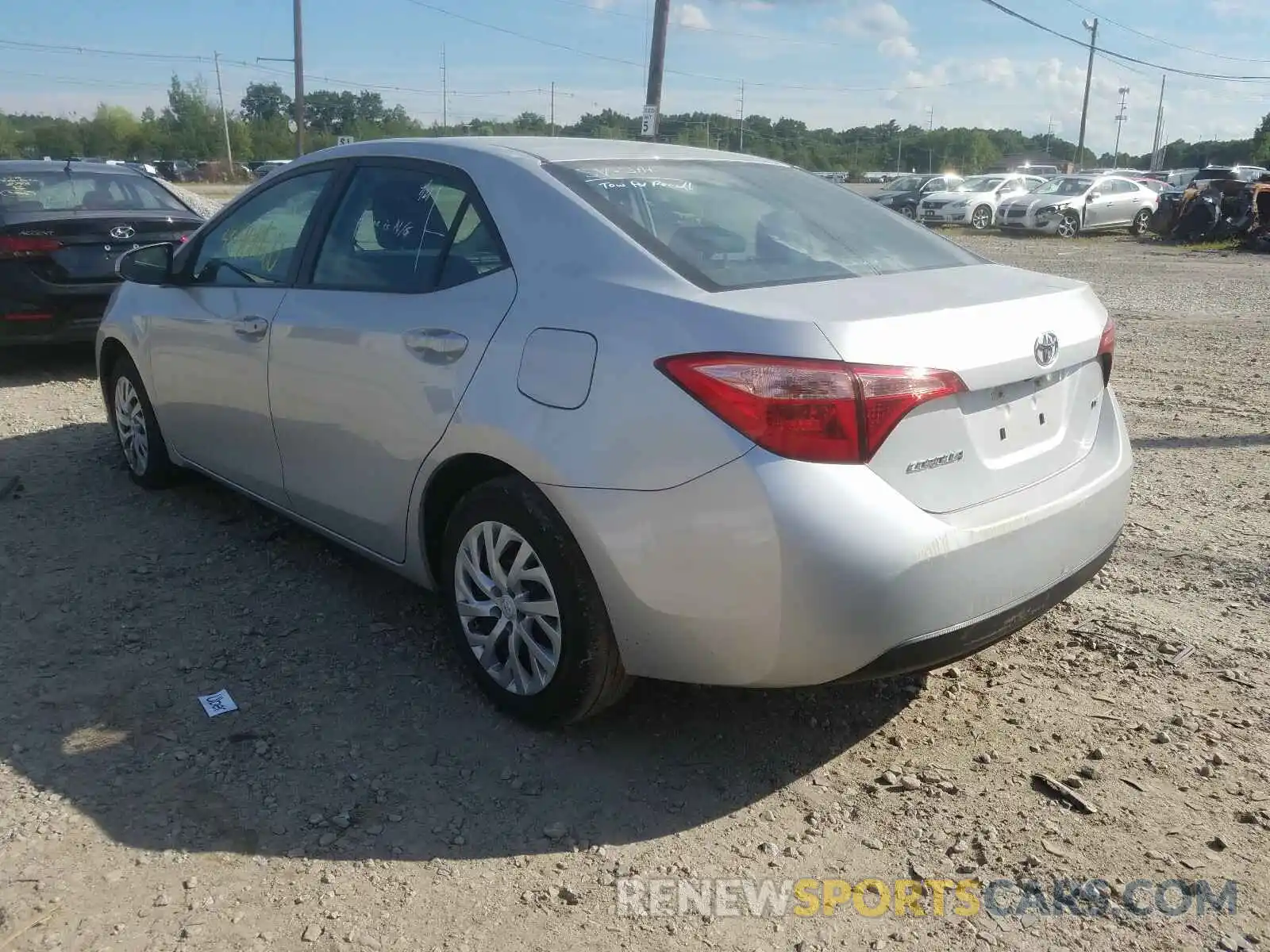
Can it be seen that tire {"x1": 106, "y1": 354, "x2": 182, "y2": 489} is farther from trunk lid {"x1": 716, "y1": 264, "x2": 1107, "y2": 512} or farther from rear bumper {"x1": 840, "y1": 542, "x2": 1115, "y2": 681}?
rear bumper {"x1": 840, "y1": 542, "x2": 1115, "y2": 681}

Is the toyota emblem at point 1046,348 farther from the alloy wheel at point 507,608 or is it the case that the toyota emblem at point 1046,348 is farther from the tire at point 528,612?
the alloy wheel at point 507,608

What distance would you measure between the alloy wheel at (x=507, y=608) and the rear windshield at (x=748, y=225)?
911mm

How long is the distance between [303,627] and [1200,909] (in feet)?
9.44

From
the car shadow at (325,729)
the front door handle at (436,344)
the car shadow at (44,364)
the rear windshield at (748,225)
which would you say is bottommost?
the car shadow at (325,729)

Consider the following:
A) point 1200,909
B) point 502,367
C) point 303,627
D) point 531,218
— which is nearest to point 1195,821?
point 1200,909

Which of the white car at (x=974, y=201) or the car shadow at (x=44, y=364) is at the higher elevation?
the white car at (x=974, y=201)

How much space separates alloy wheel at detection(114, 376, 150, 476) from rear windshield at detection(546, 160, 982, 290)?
9.45 ft

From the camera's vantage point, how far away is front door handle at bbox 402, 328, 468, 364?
316 cm

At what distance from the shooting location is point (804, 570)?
2.51 metres

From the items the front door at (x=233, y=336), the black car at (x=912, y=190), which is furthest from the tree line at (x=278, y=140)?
the front door at (x=233, y=336)

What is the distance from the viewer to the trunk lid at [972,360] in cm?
260

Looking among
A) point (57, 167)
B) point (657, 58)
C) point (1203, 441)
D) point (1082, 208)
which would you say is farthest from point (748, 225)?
point (1082, 208)

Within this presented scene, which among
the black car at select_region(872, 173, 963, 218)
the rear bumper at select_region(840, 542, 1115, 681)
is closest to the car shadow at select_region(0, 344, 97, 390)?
the rear bumper at select_region(840, 542, 1115, 681)

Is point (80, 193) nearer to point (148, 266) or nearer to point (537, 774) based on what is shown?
point (148, 266)
